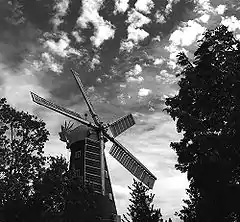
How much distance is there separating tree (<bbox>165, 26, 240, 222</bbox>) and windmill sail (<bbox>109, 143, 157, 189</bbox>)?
20826mm

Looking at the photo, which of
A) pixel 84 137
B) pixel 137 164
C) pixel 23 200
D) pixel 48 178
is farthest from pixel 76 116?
pixel 23 200

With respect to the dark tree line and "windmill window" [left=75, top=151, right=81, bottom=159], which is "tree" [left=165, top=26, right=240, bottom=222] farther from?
"windmill window" [left=75, top=151, right=81, bottom=159]

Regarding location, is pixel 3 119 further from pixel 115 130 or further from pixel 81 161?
pixel 115 130

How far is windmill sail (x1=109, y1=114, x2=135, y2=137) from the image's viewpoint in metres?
44.1

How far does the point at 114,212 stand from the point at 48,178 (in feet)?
32.2

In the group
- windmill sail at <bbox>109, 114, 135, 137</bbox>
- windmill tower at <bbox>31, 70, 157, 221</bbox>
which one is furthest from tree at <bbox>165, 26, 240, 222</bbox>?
windmill sail at <bbox>109, 114, 135, 137</bbox>

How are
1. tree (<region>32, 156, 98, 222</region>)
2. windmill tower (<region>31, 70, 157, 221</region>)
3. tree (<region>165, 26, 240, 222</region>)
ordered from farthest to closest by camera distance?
windmill tower (<region>31, 70, 157, 221</region>) < tree (<region>32, 156, 98, 222</region>) < tree (<region>165, 26, 240, 222</region>)

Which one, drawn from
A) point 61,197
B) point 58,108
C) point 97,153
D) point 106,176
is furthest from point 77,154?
point 61,197

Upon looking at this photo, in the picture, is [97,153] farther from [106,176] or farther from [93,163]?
[106,176]

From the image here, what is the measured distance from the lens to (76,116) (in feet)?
139

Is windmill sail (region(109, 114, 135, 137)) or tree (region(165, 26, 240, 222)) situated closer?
tree (region(165, 26, 240, 222))

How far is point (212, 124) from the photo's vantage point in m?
20.2

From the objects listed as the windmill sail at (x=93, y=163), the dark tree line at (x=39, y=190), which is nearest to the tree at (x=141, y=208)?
the dark tree line at (x=39, y=190)

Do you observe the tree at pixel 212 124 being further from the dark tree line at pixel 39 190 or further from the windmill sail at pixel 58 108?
the windmill sail at pixel 58 108
